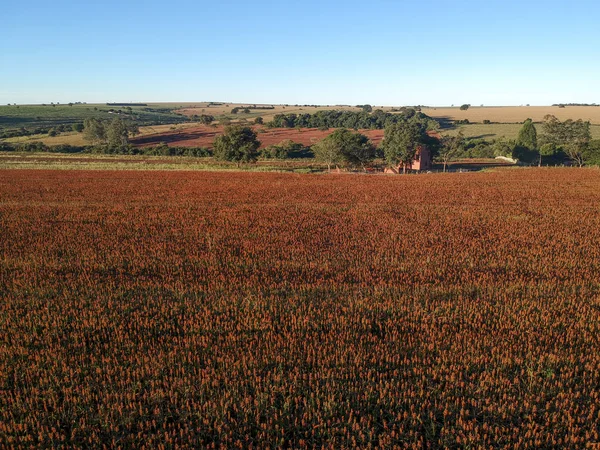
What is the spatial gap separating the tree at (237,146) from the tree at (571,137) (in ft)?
147

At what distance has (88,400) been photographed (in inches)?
194

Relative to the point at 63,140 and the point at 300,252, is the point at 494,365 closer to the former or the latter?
the point at 300,252

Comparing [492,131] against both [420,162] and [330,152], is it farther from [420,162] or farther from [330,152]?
[330,152]

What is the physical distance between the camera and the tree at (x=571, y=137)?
52906 millimetres

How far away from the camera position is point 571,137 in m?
62.0

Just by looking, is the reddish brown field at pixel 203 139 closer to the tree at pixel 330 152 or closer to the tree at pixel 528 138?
the tree at pixel 528 138

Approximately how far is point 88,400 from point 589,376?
6899 millimetres

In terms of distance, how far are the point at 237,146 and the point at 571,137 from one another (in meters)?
54.0

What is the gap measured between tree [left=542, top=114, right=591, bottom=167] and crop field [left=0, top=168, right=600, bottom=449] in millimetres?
48416

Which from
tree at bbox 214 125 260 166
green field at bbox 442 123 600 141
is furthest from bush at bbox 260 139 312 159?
green field at bbox 442 123 600 141

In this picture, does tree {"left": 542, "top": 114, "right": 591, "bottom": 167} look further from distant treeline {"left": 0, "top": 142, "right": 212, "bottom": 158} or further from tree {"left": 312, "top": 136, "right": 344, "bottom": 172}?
distant treeline {"left": 0, "top": 142, "right": 212, "bottom": 158}

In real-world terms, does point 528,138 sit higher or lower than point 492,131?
lower

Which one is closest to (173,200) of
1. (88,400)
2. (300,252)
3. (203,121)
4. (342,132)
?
(300,252)

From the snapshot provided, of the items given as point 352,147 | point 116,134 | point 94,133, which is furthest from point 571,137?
point 94,133
